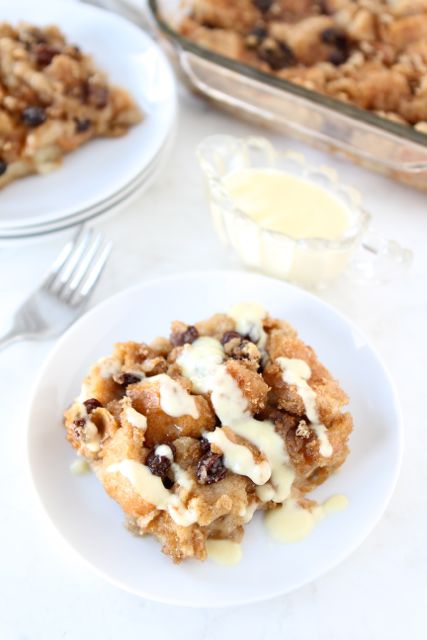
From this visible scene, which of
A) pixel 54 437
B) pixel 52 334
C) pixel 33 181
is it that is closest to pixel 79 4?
pixel 33 181

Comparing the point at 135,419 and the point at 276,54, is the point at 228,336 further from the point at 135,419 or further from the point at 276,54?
the point at 276,54

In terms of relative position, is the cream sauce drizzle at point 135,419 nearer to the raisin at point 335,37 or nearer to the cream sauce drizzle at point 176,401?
the cream sauce drizzle at point 176,401

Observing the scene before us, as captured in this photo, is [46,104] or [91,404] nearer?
[91,404]

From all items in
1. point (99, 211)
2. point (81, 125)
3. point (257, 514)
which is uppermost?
point (81, 125)

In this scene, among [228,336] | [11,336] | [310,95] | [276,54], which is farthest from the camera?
[276,54]

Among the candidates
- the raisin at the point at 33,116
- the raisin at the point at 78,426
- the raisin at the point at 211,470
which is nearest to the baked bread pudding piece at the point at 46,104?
the raisin at the point at 33,116

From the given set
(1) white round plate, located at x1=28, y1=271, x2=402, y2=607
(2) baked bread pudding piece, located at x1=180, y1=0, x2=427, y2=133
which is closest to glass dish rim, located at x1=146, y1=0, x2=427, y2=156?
(2) baked bread pudding piece, located at x1=180, y1=0, x2=427, y2=133

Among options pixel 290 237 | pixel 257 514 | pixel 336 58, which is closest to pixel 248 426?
pixel 257 514
